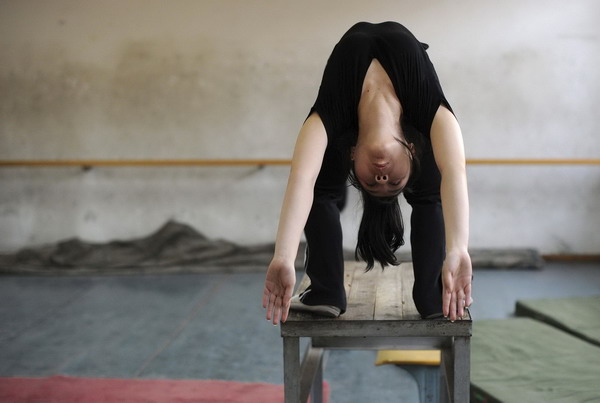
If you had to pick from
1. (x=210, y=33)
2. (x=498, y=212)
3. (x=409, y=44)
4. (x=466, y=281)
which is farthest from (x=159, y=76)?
(x=466, y=281)

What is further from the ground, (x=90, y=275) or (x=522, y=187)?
(x=522, y=187)

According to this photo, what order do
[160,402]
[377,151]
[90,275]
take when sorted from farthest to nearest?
1. [90,275]
2. [160,402]
3. [377,151]

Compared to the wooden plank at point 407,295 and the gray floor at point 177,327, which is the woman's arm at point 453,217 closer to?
the wooden plank at point 407,295

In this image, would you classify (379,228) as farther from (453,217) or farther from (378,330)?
(453,217)

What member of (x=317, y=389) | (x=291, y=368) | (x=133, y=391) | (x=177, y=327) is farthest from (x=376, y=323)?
(x=177, y=327)

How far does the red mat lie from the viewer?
3064 millimetres

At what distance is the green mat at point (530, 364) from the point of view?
270 centimetres

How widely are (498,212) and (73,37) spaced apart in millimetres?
3939

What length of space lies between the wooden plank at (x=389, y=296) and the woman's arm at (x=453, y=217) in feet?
0.97

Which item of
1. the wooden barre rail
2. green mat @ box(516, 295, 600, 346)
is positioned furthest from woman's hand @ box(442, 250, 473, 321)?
the wooden barre rail

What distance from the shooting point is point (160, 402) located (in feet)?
9.91

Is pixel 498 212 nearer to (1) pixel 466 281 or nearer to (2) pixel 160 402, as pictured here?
(2) pixel 160 402

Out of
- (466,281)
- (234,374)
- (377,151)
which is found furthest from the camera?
(234,374)

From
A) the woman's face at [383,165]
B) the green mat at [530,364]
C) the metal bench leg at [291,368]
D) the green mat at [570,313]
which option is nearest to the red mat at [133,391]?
the green mat at [530,364]
